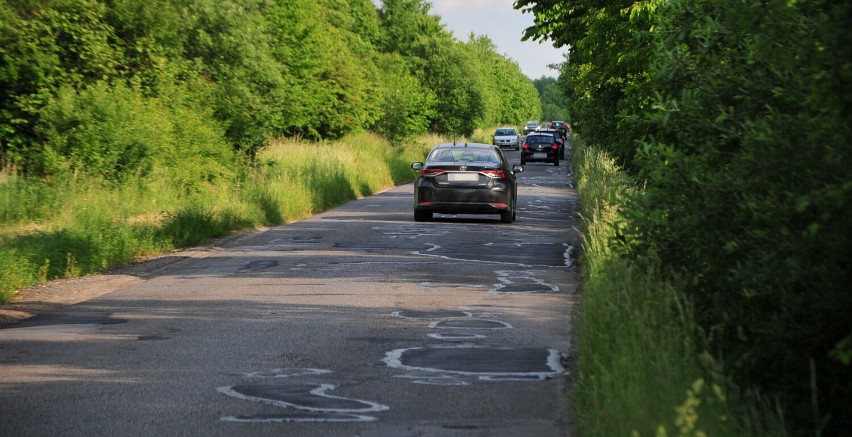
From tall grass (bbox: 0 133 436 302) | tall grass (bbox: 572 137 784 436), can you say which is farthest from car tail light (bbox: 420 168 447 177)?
tall grass (bbox: 572 137 784 436)

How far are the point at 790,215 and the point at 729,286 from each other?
0.92 m

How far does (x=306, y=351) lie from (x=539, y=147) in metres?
56.9

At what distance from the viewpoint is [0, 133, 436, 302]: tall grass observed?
1576 cm

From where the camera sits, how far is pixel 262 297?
13414mm

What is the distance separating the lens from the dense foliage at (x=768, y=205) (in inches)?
228

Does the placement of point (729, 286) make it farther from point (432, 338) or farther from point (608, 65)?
point (608, 65)

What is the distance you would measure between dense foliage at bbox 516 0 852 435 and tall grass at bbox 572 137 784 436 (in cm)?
16

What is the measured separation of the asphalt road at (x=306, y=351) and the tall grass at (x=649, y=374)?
388 mm

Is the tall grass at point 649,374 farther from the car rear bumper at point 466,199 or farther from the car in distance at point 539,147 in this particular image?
the car in distance at point 539,147

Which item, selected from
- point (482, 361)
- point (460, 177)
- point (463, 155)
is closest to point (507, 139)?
point (463, 155)

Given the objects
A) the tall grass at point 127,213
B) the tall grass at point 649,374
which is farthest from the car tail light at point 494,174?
the tall grass at point 649,374

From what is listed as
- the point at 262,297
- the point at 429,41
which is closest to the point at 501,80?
the point at 429,41

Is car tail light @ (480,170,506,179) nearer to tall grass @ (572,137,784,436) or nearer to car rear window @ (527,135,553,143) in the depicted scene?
tall grass @ (572,137,784,436)

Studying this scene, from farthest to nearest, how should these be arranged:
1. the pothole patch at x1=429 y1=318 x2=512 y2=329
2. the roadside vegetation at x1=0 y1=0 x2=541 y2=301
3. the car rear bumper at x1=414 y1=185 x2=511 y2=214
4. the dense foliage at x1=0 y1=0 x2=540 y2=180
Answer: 1. the car rear bumper at x1=414 y1=185 x2=511 y2=214
2. the dense foliage at x1=0 y1=0 x2=540 y2=180
3. the roadside vegetation at x1=0 y1=0 x2=541 y2=301
4. the pothole patch at x1=429 y1=318 x2=512 y2=329
